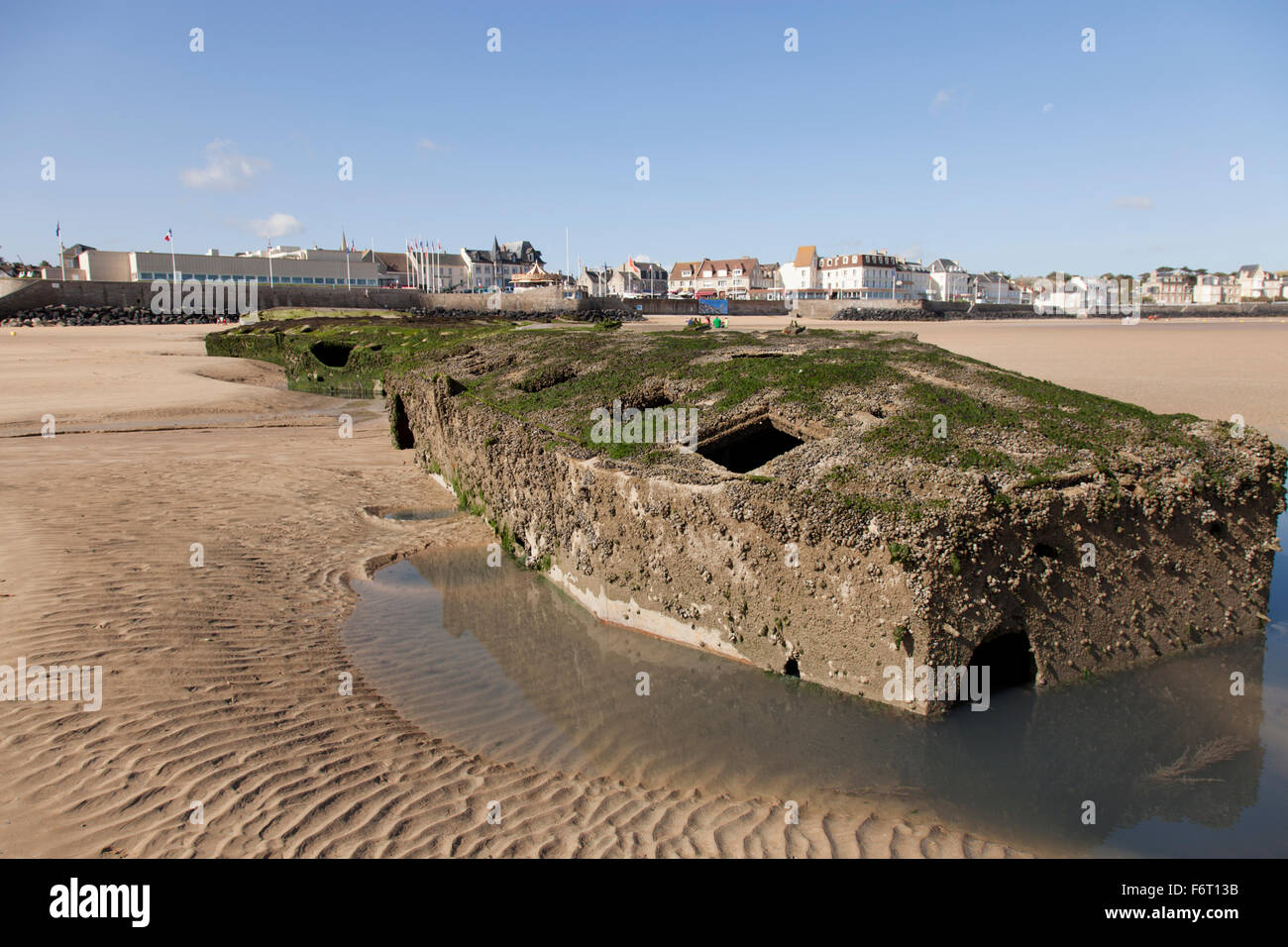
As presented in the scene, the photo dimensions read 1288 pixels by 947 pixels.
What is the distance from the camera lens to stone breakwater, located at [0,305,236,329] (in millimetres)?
61844

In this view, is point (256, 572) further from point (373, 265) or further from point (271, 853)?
point (373, 265)

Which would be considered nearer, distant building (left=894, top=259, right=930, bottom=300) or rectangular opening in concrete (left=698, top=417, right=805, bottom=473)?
rectangular opening in concrete (left=698, top=417, right=805, bottom=473)

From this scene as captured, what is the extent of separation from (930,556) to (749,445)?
3961 millimetres

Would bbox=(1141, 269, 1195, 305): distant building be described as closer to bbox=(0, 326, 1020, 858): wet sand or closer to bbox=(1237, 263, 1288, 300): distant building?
bbox=(1237, 263, 1288, 300): distant building

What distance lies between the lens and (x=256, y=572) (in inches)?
364

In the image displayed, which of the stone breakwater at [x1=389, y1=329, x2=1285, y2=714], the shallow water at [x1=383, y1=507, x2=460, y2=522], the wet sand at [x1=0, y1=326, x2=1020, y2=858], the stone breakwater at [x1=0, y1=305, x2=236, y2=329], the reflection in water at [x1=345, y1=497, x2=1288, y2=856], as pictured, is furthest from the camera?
the stone breakwater at [x1=0, y1=305, x2=236, y2=329]

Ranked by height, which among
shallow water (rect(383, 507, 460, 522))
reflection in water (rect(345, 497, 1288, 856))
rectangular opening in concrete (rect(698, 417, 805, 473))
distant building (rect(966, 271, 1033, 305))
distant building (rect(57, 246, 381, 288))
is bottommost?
reflection in water (rect(345, 497, 1288, 856))

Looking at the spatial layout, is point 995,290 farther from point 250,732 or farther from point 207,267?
point 250,732

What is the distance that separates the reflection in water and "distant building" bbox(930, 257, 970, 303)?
162539 millimetres

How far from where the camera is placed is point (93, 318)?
6419cm

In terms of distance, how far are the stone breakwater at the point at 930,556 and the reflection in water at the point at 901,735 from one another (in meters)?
0.26

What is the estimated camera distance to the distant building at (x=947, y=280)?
15812cm

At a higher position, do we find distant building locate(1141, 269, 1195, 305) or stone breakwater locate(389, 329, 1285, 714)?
distant building locate(1141, 269, 1195, 305)

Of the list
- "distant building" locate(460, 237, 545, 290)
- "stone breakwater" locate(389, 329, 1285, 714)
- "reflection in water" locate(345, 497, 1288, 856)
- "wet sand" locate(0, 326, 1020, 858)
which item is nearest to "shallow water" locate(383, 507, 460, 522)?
"wet sand" locate(0, 326, 1020, 858)
